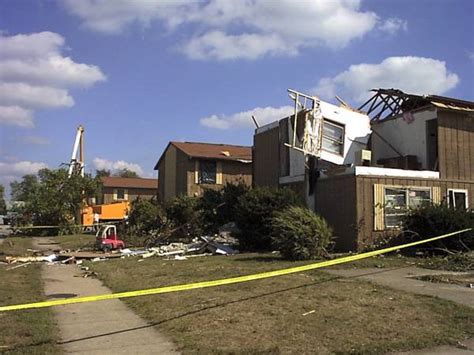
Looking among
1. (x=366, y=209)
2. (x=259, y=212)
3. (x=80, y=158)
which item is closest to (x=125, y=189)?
(x=80, y=158)

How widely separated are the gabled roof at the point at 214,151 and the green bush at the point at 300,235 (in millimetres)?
30740

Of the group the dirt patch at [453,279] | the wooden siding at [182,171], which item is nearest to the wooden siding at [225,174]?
the wooden siding at [182,171]

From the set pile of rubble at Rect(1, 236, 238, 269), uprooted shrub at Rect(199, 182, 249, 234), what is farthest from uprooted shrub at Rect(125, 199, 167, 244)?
pile of rubble at Rect(1, 236, 238, 269)

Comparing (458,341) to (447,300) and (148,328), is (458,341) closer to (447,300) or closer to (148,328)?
(447,300)

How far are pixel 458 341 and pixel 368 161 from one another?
16.7 m

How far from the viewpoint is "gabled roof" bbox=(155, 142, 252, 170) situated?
47844mm

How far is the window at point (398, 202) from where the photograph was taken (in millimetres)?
20359

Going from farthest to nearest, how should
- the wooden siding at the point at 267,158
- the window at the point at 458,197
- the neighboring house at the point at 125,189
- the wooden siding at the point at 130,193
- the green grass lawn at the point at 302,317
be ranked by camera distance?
1. the neighboring house at the point at 125,189
2. the wooden siding at the point at 130,193
3. the wooden siding at the point at 267,158
4. the window at the point at 458,197
5. the green grass lawn at the point at 302,317

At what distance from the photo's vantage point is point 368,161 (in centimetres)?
2342

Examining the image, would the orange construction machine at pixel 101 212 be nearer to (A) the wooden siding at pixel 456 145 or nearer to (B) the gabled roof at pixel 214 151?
(B) the gabled roof at pixel 214 151

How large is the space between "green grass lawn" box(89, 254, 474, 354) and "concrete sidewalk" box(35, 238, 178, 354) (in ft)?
0.80

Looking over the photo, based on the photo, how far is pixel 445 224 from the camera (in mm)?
17156

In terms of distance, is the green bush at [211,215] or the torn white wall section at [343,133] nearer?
the torn white wall section at [343,133]

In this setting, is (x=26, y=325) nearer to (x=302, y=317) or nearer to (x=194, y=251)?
(x=302, y=317)
